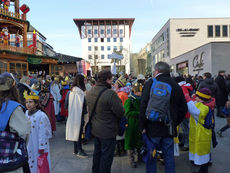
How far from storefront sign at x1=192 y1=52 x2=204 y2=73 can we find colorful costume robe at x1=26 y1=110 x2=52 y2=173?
24.2 meters

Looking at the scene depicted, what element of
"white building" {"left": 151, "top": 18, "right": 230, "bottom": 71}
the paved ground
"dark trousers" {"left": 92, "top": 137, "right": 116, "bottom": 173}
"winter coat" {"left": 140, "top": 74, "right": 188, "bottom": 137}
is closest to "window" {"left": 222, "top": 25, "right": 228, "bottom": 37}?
"white building" {"left": 151, "top": 18, "right": 230, "bottom": 71}

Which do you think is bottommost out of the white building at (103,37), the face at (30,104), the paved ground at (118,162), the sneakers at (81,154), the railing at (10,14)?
the paved ground at (118,162)

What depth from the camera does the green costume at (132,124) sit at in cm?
413

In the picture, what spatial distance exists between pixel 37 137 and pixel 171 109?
2.18 meters

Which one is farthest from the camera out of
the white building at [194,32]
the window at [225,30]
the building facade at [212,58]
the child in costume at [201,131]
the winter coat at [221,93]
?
the white building at [194,32]

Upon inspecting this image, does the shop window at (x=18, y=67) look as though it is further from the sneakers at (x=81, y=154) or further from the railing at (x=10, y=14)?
the sneakers at (x=81, y=154)

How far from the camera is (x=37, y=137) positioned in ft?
10.6

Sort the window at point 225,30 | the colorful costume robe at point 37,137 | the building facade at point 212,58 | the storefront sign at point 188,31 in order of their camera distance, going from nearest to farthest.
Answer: the colorful costume robe at point 37,137, the building facade at point 212,58, the window at point 225,30, the storefront sign at point 188,31

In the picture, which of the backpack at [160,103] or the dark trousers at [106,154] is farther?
the dark trousers at [106,154]

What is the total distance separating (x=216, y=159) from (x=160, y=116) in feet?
8.36

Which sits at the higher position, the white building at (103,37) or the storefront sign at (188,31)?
the white building at (103,37)

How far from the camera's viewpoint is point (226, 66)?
71.6 ft

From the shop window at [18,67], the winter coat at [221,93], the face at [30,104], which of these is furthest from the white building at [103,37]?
the face at [30,104]

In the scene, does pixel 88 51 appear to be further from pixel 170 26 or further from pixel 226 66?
pixel 226 66
